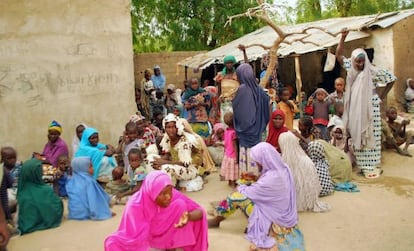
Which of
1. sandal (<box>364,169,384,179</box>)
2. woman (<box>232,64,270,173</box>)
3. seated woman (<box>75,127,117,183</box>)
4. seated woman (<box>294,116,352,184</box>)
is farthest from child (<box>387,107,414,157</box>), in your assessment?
seated woman (<box>75,127,117,183</box>)

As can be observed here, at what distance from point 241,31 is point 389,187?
42.4ft

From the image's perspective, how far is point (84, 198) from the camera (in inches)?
219

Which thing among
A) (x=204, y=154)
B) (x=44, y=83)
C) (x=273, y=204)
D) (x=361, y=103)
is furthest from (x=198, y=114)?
(x=273, y=204)

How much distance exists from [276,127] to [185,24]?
1200 cm

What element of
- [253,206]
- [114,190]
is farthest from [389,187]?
[114,190]

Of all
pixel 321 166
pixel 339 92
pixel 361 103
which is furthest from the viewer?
pixel 339 92

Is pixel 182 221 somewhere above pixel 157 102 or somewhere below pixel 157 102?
below

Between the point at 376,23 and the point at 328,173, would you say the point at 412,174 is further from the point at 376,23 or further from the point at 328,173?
the point at 376,23

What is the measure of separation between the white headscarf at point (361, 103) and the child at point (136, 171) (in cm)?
301

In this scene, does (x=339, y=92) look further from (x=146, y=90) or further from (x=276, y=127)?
(x=146, y=90)

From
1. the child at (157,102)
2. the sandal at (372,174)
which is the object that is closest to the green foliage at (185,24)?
the child at (157,102)

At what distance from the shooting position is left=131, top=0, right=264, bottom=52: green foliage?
671 inches

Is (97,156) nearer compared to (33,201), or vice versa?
(33,201)

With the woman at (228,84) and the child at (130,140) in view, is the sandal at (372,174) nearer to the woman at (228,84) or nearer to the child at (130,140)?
the woman at (228,84)
